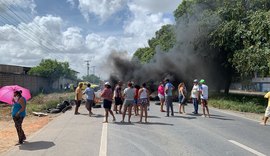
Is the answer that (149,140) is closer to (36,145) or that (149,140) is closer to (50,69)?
(36,145)

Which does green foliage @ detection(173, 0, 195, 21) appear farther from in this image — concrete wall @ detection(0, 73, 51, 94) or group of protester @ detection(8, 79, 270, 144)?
group of protester @ detection(8, 79, 270, 144)

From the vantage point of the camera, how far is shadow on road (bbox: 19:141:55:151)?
8.07 metres

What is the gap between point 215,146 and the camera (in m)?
7.99

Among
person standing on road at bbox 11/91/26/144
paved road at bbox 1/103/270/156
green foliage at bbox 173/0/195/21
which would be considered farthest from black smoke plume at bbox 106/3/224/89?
person standing on road at bbox 11/91/26/144

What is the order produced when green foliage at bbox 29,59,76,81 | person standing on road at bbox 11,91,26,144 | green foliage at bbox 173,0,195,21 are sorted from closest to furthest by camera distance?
person standing on road at bbox 11,91,26,144
green foliage at bbox 173,0,195,21
green foliage at bbox 29,59,76,81

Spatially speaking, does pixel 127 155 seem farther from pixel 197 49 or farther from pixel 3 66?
pixel 3 66

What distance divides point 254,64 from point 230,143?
42.7ft

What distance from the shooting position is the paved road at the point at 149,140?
294 inches

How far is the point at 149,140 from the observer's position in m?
8.86

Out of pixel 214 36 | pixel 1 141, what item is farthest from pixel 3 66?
pixel 1 141

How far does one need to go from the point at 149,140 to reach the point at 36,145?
9.59ft

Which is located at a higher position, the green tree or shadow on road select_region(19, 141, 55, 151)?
the green tree

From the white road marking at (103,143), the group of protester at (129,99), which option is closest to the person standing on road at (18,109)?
the group of protester at (129,99)

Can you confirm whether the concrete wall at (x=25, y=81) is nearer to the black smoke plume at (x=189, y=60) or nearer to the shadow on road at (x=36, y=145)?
the black smoke plume at (x=189, y=60)
